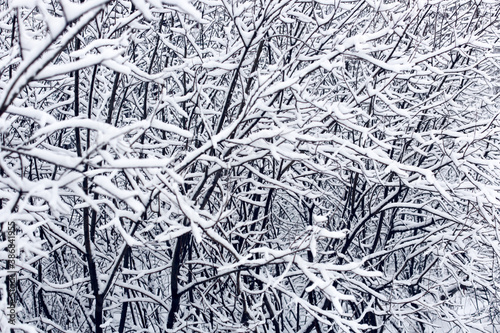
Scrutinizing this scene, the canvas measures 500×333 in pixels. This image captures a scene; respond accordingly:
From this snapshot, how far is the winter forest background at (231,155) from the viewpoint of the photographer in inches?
72.7

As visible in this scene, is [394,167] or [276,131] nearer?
[276,131]

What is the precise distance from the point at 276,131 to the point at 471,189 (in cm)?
256

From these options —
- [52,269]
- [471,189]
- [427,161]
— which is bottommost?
[52,269]

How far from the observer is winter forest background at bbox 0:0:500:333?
6.06 ft

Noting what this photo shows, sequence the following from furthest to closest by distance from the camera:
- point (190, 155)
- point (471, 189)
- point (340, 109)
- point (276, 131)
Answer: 1. point (471, 189)
2. point (340, 109)
3. point (190, 155)
4. point (276, 131)

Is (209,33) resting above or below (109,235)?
above

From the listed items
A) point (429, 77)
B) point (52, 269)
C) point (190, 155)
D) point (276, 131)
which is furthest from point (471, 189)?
point (52, 269)

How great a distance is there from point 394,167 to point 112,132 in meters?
2.06

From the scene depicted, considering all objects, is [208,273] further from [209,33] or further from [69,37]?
[69,37]

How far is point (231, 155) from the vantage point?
332cm

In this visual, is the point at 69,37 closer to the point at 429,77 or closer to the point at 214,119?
the point at 214,119

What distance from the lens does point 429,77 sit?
551 centimetres

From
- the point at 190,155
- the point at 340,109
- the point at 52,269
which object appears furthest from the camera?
the point at 52,269

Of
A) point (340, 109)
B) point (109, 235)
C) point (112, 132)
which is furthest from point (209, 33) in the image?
point (112, 132)
